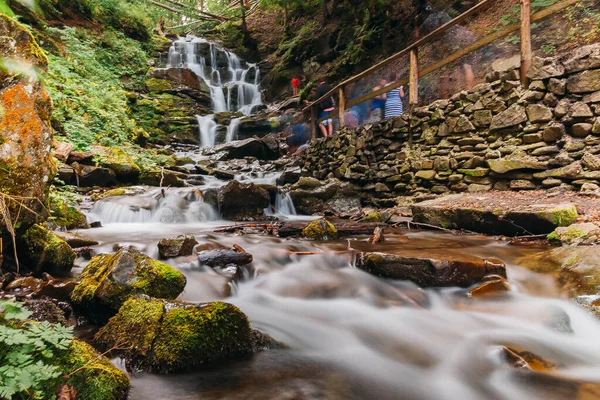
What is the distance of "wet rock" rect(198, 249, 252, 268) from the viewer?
4.51 metres

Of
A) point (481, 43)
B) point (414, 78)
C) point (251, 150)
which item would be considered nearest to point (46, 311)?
point (481, 43)

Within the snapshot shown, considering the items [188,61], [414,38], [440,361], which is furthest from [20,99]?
[188,61]

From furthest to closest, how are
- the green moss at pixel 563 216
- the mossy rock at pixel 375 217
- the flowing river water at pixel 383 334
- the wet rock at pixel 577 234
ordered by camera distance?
the mossy rock at pixel 375 217
the green moss at pixel 563 216
the wet rock at pixel 577 234
the flowing river water at pixel 383 334

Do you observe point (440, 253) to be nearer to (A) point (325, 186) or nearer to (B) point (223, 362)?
(B) point (223, 362)

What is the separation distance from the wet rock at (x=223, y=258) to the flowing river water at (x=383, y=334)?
0.14m

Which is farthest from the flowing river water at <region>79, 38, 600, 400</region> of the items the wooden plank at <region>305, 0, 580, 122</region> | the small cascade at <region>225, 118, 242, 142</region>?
the small cascade at <region>225, 118, 242, 142</region>

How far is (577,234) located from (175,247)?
5276 millimetres

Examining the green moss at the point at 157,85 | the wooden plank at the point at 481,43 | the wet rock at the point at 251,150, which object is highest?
the green moss at the point at 157,85

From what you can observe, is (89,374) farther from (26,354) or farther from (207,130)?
(207,130)

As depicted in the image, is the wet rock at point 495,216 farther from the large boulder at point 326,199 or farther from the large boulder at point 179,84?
the large boulder at point 179,84

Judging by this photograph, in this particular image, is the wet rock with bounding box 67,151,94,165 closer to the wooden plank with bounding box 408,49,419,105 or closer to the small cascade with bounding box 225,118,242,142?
the wooden plank with bounding box 408,49,419,105

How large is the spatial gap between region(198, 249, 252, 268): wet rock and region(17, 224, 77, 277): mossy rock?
148 centimetres

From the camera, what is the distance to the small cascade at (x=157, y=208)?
7.90m

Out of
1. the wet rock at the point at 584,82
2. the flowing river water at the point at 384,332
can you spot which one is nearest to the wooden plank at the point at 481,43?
the wet rock at the point at 584,82
